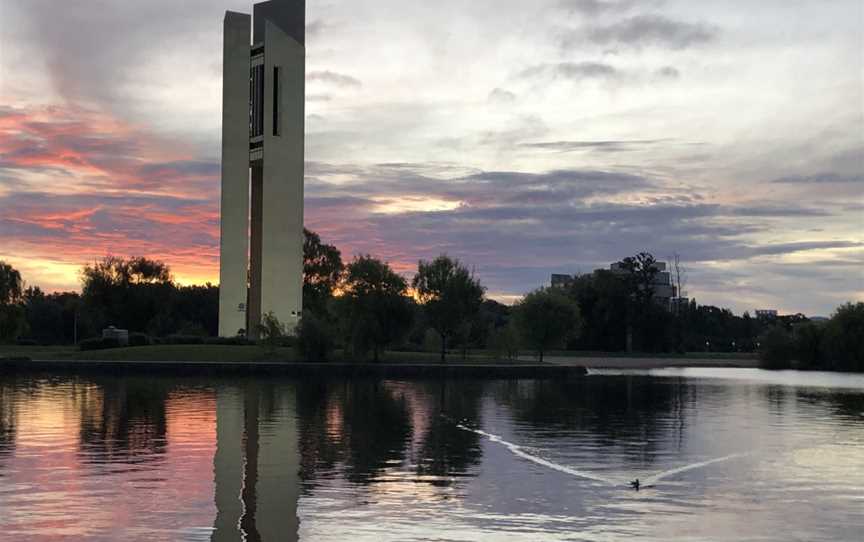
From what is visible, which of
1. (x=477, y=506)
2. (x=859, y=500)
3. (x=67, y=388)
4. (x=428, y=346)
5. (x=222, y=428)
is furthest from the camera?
(x=428, y=346)

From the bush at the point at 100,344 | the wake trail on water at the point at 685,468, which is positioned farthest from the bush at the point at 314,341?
the wake trail on water at the point at 685,468

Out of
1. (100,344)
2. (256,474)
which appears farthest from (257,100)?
(256,474)

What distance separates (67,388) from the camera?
49.1 meters

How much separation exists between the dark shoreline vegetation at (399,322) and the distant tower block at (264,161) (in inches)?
139

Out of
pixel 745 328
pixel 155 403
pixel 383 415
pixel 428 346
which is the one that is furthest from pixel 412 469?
pixel 745 328

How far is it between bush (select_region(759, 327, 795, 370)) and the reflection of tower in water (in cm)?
8202

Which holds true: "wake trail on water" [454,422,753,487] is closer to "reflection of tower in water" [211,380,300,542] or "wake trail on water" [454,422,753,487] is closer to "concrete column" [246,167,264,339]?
"reflection of tower in water" [211,380,300,542]

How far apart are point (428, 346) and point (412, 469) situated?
222ft

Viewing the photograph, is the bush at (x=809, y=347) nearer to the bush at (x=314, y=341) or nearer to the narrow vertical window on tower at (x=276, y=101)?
the bush at (x=314, y=341)

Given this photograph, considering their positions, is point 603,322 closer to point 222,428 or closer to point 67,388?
point 67,388

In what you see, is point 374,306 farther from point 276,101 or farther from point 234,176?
point 276,101

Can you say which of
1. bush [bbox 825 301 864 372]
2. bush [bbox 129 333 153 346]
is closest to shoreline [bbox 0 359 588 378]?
bush [bbox 129 333 153 346]

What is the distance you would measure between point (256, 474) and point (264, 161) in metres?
62.9

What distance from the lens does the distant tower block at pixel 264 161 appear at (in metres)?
79.9
